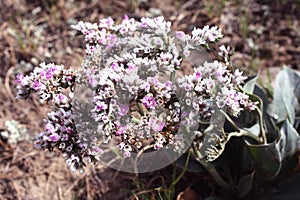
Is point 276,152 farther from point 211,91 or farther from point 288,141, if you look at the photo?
point 211,91

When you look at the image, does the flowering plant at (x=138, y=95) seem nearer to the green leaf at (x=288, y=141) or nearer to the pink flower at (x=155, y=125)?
the pink flower at (x=155, y=125)

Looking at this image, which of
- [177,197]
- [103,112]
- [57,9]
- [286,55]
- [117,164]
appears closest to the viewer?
[103,112]

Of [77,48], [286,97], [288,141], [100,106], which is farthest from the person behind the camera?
[77,48]

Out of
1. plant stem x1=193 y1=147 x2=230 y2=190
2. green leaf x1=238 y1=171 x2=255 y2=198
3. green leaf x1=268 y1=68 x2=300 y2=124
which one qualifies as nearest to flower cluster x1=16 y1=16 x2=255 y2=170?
plant stem x1=193 y1=147 x2=230 y2=190

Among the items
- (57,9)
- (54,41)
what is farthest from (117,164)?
(57,9)

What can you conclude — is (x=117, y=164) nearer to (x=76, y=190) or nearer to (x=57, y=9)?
(x=76, y=190)

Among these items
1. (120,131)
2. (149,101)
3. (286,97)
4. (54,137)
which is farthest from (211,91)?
(286,97)
